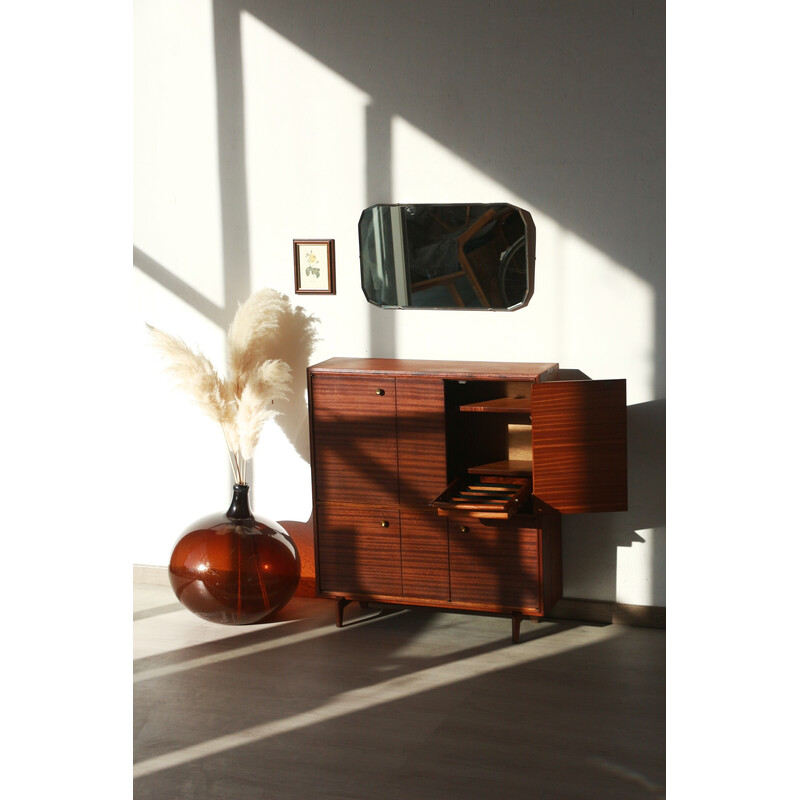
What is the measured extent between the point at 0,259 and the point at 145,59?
15.6 feet

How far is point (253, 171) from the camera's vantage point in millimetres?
4715

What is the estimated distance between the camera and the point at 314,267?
183 inches

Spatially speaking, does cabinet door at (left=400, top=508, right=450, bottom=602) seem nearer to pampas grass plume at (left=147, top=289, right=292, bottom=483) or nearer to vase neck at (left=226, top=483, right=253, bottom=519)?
vase neck at (left=226, top=483, right=253, bottom=519)

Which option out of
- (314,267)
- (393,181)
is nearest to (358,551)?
(314,267)

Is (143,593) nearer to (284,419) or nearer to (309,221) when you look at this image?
(284,419)

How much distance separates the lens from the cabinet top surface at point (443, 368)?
4.07 meters

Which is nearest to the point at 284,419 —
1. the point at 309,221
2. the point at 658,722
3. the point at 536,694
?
the point at 309,221

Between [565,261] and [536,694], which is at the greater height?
[565,261]

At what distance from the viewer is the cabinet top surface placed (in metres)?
4.07

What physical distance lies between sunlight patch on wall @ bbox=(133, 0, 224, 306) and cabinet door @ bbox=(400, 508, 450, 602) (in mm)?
1555

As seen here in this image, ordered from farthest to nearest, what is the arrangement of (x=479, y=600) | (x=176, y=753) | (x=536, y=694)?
(x=479, y=600) < (x=536, y=694) < (x=176, y=753)

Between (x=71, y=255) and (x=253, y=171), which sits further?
(x=253, y=171)

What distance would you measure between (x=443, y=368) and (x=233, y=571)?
1.32m

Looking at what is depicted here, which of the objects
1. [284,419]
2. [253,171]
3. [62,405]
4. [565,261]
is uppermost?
[253,171]
